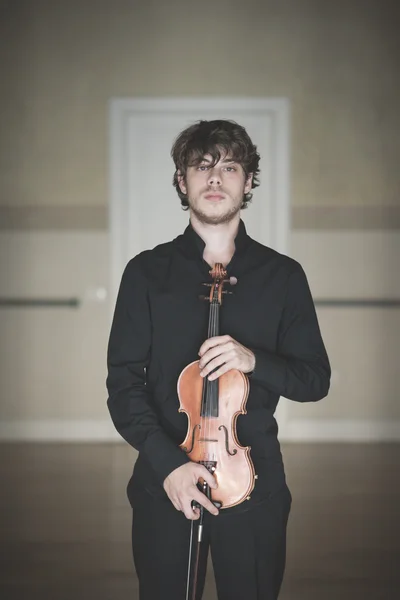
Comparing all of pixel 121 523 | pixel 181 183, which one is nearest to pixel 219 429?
pixel 181 183

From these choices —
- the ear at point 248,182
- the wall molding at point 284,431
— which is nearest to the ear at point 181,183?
the ear at point 248,182

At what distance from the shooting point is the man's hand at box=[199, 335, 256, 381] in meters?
1.15

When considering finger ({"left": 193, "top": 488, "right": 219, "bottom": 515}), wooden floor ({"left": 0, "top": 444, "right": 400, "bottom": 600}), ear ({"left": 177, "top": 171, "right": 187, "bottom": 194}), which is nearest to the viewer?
finger ({"left": 193, "top": 488, "right": 219, "bottom": 515})

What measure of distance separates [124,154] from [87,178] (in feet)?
0.80

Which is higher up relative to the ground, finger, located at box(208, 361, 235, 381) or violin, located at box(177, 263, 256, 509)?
finger, located at box(208, 361, 235, 381)

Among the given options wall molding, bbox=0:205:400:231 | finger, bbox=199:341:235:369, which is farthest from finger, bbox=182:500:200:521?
wall molding, bbox=0:205:400:231

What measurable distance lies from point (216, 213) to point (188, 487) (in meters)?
0.48

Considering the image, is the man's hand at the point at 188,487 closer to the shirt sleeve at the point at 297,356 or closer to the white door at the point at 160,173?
the shirt sleeve at the point at 297,356

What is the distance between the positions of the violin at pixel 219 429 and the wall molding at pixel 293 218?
9.29 feet

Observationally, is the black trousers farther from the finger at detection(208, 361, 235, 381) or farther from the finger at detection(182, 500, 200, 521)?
the finger at detection(208, 361, 235, 381)

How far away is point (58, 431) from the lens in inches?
157

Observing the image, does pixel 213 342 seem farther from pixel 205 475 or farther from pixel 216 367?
pixel 205 475

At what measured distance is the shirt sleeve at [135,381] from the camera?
1173 mm

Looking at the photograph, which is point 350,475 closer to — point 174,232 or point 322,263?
point 322,263
